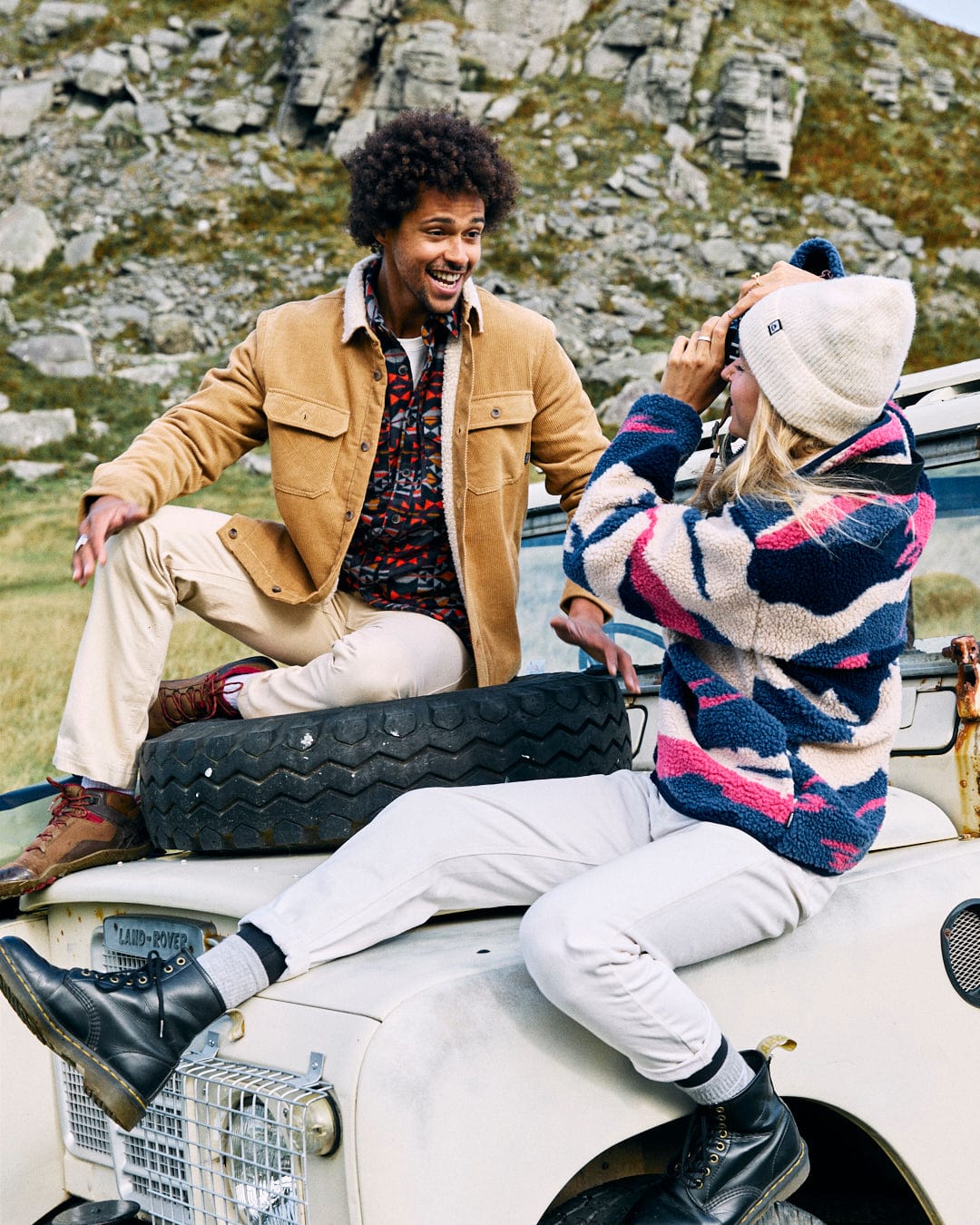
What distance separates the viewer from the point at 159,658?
2.78m

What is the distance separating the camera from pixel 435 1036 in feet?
5.37

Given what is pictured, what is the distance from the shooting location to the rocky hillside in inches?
1216

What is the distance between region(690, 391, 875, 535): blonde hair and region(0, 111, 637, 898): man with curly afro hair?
2.87ft

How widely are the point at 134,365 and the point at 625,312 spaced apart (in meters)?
12.0

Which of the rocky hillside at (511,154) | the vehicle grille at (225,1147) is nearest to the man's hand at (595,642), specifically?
the vehicle grille at (225,1147)

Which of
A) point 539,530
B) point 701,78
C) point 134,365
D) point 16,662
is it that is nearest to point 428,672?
point 539,530

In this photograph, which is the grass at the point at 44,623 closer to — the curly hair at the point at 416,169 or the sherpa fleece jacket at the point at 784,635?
the sherpa fleece jacket at the point at 784,635

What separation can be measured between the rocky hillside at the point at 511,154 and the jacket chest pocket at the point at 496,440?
942 inches

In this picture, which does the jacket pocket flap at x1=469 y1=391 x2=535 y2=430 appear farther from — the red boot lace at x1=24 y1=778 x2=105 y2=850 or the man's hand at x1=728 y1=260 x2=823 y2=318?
the red boot lace at x1=24 y1=778 x2=105 y2=850

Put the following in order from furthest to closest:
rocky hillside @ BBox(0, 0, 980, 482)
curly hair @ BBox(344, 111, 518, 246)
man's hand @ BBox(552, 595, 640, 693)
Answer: rocky hillside @ BBox(0, 0, 980, 482) < curly hair @ BBox(344, 111, 518, 246) < man's hand @ BBox(552, 595, 640, 693)

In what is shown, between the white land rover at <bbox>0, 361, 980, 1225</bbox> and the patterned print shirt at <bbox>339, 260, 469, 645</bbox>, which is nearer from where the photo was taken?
A: the white land rover at <bbox>0, 361, 980, 1225</bbox>

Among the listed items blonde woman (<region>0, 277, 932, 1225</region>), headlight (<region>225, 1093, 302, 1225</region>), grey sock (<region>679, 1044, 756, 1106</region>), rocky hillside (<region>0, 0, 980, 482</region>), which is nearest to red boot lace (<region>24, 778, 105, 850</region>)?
blonde woman (<region>0, 277, 932, 1225</region>)

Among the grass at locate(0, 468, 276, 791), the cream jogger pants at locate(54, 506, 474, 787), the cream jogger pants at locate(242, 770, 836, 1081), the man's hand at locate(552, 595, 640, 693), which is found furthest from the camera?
the grass at locate(0, 468, 276, 791)

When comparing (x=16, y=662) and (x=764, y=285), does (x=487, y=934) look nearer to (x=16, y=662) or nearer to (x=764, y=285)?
(x=764, y=285)
